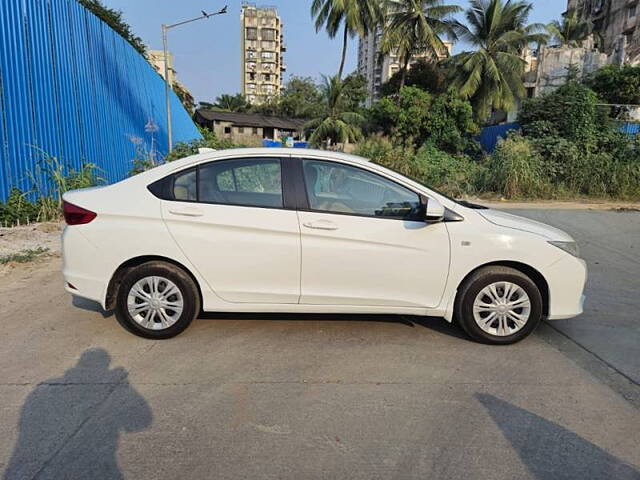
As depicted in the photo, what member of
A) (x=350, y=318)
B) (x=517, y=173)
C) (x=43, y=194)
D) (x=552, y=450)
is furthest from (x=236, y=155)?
(x=517, y=173)

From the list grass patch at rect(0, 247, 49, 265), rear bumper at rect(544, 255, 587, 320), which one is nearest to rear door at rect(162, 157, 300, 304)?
rear bumper at rect(544, 255, 587, 320)

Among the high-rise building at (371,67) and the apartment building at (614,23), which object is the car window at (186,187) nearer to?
the apartment building at (614,23)

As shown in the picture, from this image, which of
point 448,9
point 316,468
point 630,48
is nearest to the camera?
point 316,468

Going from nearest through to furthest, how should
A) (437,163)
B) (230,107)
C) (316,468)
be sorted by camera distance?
(316,468) → (437,163) → (230,107)

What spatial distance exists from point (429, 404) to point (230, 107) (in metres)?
70.5

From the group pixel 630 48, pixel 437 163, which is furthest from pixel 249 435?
pixel 630 48

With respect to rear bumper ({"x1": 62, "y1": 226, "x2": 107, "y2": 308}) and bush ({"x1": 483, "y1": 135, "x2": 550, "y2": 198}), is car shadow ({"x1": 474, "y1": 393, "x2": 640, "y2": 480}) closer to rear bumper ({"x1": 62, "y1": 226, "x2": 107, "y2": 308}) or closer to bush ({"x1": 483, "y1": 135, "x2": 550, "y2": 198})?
rear bumper ({"x1": 62, "y1": 226, "x2": 107, "y2": 308})

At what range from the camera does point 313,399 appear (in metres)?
3.10

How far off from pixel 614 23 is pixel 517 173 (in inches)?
1629

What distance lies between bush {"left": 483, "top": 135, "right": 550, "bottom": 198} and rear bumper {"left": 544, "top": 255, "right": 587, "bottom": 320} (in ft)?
36.7

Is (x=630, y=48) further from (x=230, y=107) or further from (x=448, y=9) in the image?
(x=230, y=107)

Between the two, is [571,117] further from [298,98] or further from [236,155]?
[298,98]

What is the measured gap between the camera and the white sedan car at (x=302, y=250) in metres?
3.79

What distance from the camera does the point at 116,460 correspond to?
8.07 feet
